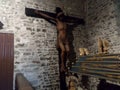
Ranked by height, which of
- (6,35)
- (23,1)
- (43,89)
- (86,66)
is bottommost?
(43,89)

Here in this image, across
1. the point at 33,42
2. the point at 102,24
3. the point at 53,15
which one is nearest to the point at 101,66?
the point at 33,42

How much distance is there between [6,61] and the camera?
378 cm

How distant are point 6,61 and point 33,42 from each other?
0.87 metres

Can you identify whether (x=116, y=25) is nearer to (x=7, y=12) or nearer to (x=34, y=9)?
(x=34, y=9)

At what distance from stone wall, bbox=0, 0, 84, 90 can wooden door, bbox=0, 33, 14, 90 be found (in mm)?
109

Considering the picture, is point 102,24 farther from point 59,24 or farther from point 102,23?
point 59,24

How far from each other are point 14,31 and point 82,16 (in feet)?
7.81

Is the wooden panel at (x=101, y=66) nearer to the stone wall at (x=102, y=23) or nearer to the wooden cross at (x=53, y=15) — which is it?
the stone wall at (x=102, y=23)

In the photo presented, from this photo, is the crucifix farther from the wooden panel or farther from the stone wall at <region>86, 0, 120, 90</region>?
the wooden panel

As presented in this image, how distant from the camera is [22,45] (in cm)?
411

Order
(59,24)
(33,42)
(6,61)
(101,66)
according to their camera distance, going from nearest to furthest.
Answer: (101,66), (6,61), (33,42), (59,24)

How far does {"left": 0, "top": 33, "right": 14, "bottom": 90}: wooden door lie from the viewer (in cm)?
370

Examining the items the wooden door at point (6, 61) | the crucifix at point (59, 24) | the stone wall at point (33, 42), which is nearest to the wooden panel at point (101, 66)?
the crucifix at point (59, 24)

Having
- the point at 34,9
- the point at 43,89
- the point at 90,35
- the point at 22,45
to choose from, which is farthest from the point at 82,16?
the point at 43,89
